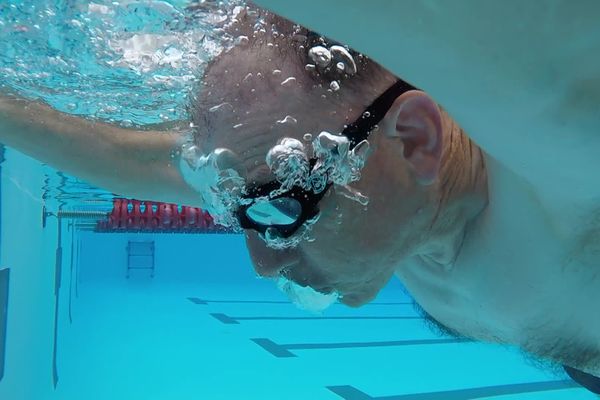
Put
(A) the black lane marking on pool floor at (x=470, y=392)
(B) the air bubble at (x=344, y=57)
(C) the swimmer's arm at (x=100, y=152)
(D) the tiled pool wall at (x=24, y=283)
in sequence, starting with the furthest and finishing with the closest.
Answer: (A) the black lane marking on pool floor at (x=470, y=392), (D) the tiled pool wall at (x=24, y=283), (C) the swimmer's arm at (x=100, y=152), (B) the air bubble at (x=344, y=57)

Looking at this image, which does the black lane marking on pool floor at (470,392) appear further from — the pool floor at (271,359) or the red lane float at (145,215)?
the red lane float at (145,215)

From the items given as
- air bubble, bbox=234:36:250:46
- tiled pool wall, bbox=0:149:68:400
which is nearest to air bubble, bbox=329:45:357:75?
air bubble, bbox=234:36:250:46

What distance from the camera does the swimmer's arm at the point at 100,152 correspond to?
2326 mm

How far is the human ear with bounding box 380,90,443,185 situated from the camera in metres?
1.47

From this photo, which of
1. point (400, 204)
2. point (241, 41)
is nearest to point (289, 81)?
point (241, 41)

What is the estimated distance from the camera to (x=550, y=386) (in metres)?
7.50

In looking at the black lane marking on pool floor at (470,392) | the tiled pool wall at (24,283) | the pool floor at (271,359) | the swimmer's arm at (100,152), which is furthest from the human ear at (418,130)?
the black lane marking on pool floor at (470,392)

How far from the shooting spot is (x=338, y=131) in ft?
4.96

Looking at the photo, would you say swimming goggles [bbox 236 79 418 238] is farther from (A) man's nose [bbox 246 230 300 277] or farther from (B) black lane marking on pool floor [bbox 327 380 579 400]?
(B) black lane marking on pool floor [bbox 327 380 579 400]

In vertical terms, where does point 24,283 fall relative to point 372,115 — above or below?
below

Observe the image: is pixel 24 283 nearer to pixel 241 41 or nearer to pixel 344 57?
pixel 241 41

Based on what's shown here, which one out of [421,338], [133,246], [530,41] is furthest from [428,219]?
[133,246]

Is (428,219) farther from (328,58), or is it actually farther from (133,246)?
(133,246)

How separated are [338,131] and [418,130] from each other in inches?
8.6
